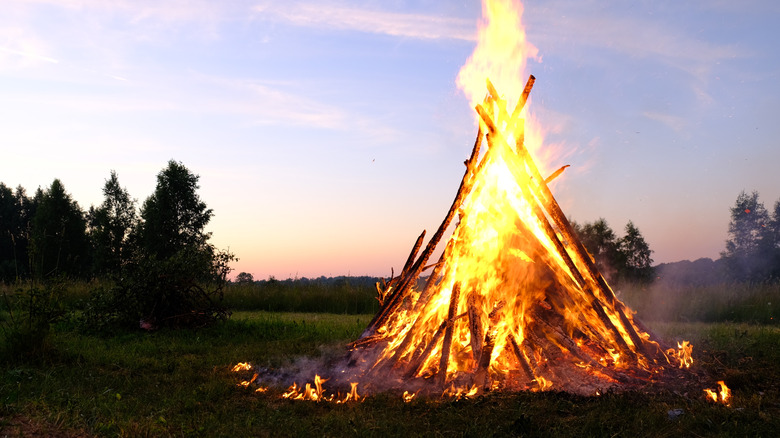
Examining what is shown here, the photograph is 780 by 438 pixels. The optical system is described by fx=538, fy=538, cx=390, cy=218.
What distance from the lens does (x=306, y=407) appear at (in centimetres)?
570

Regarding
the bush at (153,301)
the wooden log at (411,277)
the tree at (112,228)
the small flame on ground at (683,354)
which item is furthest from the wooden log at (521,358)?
the tree at (112,228)

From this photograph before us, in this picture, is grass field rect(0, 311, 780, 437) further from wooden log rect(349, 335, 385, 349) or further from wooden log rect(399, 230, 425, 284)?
wooden log rect(399, 230, 425, 284)

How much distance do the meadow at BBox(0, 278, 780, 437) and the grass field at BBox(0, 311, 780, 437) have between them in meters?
0.01

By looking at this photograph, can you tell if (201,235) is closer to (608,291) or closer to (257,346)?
(257,346)

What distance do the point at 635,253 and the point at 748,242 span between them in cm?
1393

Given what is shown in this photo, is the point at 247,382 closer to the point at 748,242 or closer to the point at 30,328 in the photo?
the point at 30,328

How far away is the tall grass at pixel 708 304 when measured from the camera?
543 inches

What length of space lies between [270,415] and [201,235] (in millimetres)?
36626

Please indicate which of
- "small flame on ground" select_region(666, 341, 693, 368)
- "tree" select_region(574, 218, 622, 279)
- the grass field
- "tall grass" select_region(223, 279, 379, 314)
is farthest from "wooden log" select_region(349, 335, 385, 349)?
"tree" select_region(574, 218, 622, 279)

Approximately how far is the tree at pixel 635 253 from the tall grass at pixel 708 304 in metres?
24.5

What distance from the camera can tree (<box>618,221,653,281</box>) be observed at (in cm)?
3944

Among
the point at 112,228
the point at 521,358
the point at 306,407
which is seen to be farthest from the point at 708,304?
the point at 112,228

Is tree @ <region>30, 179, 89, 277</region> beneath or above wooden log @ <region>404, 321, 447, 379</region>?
above

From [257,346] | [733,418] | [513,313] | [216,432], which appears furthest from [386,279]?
[733,418]
